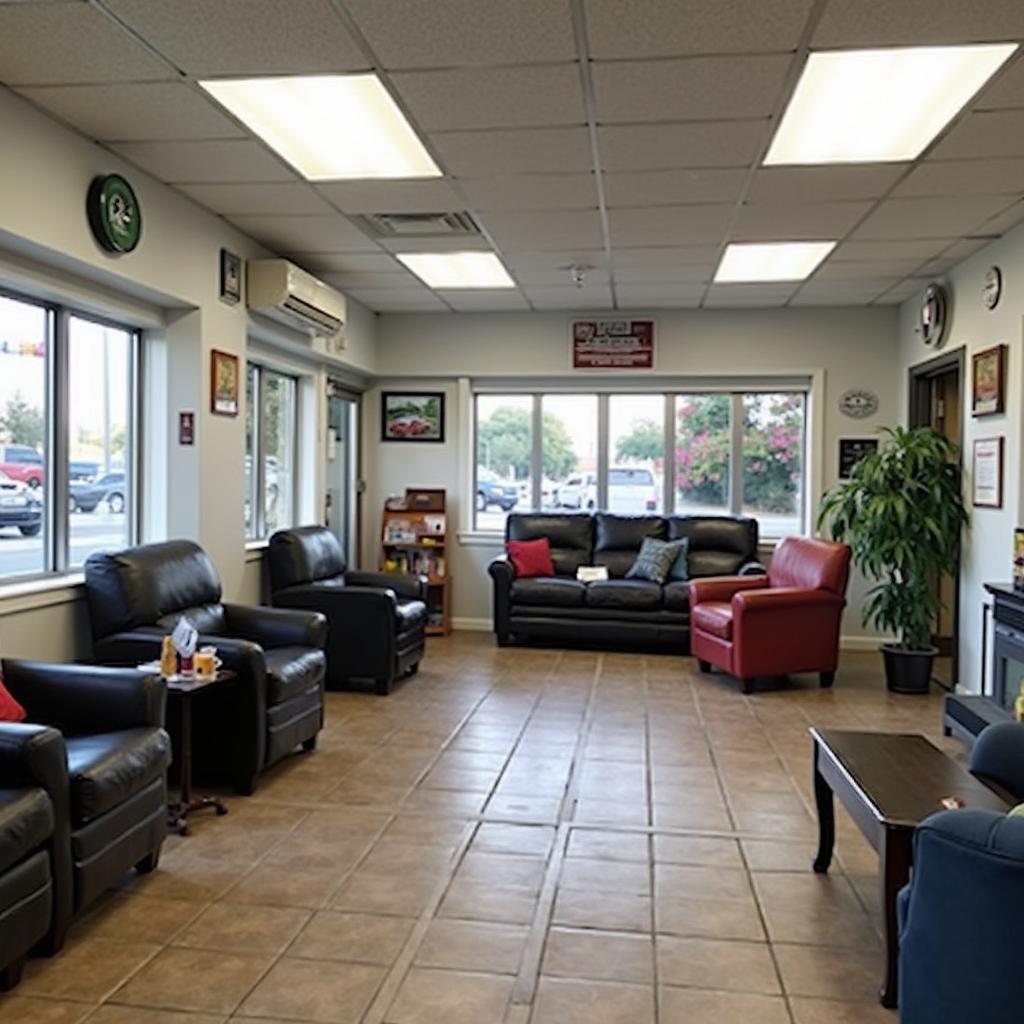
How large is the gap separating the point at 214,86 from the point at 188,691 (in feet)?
7.20

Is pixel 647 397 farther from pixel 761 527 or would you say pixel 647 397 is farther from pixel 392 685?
pixel 392 685

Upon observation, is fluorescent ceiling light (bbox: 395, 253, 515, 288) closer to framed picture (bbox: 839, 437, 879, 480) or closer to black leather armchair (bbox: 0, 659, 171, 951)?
framed picture (bbox: 839, 437, 879, 480)

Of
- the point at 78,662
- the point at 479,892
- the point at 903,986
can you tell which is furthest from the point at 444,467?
the point at 903,986

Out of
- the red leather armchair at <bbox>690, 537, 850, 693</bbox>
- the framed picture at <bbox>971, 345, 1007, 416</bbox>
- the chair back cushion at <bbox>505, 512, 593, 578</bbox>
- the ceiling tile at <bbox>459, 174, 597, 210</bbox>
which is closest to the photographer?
the ceiling tile at <bbox>459, 174, 597, 210</bbox>

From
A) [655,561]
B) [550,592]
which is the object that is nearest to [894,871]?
[550,592]

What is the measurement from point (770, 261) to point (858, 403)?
1.98 meters

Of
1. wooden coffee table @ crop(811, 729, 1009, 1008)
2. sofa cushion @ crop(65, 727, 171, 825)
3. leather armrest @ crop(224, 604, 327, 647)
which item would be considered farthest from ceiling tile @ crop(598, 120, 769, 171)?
sofa cushion @ crop(65, 727, 171, 825)

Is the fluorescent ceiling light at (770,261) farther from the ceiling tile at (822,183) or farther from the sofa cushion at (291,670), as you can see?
the sofa cushion at (291,670)

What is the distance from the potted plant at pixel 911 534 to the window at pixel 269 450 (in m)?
4.08

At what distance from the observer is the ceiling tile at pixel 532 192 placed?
4191 mm

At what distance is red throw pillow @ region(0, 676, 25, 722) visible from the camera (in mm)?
2807

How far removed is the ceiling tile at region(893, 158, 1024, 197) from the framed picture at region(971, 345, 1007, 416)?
40.7 inches

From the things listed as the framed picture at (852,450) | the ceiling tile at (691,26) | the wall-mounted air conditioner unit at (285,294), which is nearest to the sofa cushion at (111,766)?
the ceiling tile at (691,26)

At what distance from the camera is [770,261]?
231 inches
